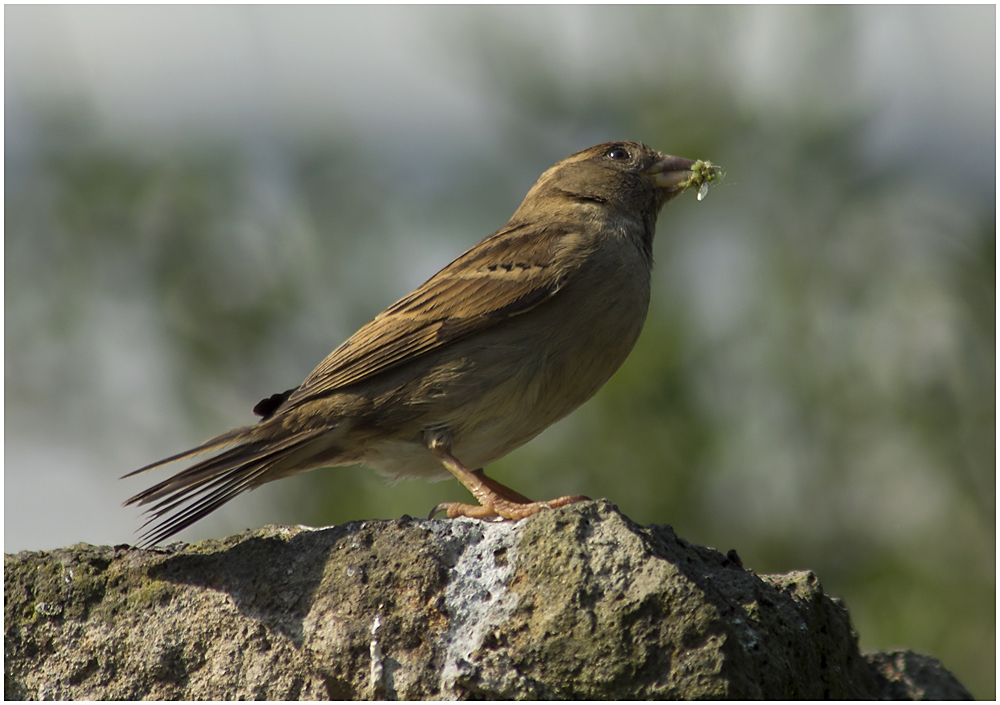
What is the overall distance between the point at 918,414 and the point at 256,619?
5914mm

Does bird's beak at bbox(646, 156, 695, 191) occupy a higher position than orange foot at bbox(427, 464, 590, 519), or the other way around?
bird's beak at bbox(646, 156, 695, 191)

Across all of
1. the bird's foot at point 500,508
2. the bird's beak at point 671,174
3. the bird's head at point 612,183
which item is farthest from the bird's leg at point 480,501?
the bird's beak at point 671,174

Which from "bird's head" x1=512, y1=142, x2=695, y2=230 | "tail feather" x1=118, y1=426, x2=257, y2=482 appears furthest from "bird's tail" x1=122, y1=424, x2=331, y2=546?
"bird's head" x1=512, y1=142, x2=695, y2=230

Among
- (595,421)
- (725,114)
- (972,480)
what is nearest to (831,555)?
(972,480)

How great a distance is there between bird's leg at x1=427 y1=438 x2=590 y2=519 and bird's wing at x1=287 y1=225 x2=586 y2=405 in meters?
0.46

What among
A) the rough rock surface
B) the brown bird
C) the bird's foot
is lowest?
→ the rough rock surface

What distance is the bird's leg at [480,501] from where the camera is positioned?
12.8 feet

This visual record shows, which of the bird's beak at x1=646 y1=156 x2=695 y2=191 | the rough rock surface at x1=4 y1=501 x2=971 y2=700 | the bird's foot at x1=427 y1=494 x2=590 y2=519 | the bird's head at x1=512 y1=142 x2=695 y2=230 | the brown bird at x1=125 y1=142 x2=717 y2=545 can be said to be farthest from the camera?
the bird's beak at x1=646 y1=156 x2=695 y2=191

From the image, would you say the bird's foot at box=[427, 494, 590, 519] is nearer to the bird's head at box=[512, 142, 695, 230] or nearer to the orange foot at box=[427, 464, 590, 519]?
the orange foot at box=[427, 464, 590, 519]

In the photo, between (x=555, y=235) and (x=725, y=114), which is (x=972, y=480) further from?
(x=555, y=235)

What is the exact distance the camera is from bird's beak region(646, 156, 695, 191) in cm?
572

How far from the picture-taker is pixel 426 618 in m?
3.27

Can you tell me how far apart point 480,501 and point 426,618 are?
1065mm

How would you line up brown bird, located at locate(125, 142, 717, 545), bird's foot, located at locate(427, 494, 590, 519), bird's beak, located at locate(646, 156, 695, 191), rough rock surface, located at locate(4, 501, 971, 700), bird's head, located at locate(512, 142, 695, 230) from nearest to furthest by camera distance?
1. rough rock surface, located at locate(4, 501, 971, 700)
2. bird's foot, located at locate(427, 494, 590, 519)
3. brown bird, located at locate(125, 142, 717, 545)
4. bird's head, located at locate(512, 142, 695, 230)
5. bird's beak, located at locate(646, 156, 695, 191)
